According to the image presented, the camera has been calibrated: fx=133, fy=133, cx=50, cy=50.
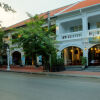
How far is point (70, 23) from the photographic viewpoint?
1939 cm

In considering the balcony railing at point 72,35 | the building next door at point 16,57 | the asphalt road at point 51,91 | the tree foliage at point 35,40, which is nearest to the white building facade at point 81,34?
the balcony railing at point 72,35

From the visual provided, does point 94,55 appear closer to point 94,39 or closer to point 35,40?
point 94,39

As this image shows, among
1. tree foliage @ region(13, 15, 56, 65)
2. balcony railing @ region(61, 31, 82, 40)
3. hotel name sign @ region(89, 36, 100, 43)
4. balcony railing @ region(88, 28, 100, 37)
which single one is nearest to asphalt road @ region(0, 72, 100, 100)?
tree foliage @ region(13, 15, 56, 65)

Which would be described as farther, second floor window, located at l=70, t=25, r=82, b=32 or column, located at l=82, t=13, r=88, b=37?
second floor window, located at l=70, t=25, r=82, b=32

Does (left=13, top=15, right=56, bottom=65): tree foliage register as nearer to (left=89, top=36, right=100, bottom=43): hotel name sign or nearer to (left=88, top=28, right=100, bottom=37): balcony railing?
(left=89, top=36, right=100, bottom=43): hotel name sign

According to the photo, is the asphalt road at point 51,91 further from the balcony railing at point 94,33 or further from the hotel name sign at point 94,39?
the balcony railing at point 94,33

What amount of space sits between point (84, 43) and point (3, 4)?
12983 mm

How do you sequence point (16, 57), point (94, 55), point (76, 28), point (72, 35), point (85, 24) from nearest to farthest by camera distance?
point (85, 24), point (94, 55), point (72, 35), point (76, 28), point (16, 57)

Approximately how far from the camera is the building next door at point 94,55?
1698 centimetres

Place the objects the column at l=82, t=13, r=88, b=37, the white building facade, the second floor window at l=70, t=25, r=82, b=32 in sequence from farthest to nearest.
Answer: the second floor window at l=70, t=25, r=82, b=32 → the column at l=82, t=13, r=88, b=37 → the white building facade

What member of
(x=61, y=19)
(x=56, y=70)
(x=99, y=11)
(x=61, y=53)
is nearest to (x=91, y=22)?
(x=99, y=11)

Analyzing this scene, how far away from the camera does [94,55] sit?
17.4 metres

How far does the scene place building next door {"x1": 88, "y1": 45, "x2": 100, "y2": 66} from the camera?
17.0 meters

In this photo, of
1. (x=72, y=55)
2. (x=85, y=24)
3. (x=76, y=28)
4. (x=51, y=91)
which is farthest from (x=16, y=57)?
(x=51, y=91)
